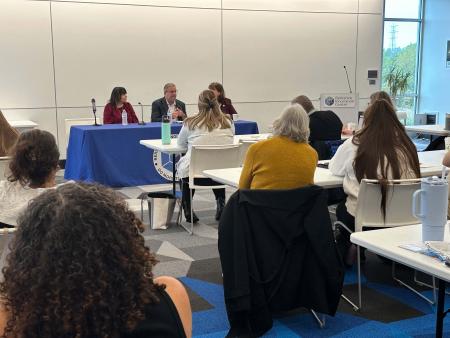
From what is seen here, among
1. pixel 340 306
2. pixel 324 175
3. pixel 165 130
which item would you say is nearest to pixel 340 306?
pixel 340 306

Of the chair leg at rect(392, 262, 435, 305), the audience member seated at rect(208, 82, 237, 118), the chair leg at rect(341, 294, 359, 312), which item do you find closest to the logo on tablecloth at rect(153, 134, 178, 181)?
the audience member seated at rect(208, 82, 237, 118)

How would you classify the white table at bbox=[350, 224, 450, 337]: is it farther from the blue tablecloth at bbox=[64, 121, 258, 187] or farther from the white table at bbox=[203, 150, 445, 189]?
the blue tablecloth at bbox=[64, 121, 258, 187]

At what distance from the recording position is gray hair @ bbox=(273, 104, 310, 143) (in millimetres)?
3061

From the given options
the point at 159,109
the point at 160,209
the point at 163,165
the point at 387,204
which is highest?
the point at 159,109

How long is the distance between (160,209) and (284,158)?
213 centimetres

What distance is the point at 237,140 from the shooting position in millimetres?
5543

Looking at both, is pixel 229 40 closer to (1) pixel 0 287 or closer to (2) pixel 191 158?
(2) pixel 191 158

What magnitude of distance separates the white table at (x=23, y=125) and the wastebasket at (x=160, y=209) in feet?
9.36

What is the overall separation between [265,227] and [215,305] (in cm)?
79

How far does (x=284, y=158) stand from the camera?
3.01 metres

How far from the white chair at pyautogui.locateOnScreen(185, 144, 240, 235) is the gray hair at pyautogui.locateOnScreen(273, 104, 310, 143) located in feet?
5.15

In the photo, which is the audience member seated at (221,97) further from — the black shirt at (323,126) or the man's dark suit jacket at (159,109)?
the black shirt at (323,126)

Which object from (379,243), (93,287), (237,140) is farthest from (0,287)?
(237,140)

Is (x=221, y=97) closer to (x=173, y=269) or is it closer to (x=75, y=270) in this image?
(x=173, y=269)
